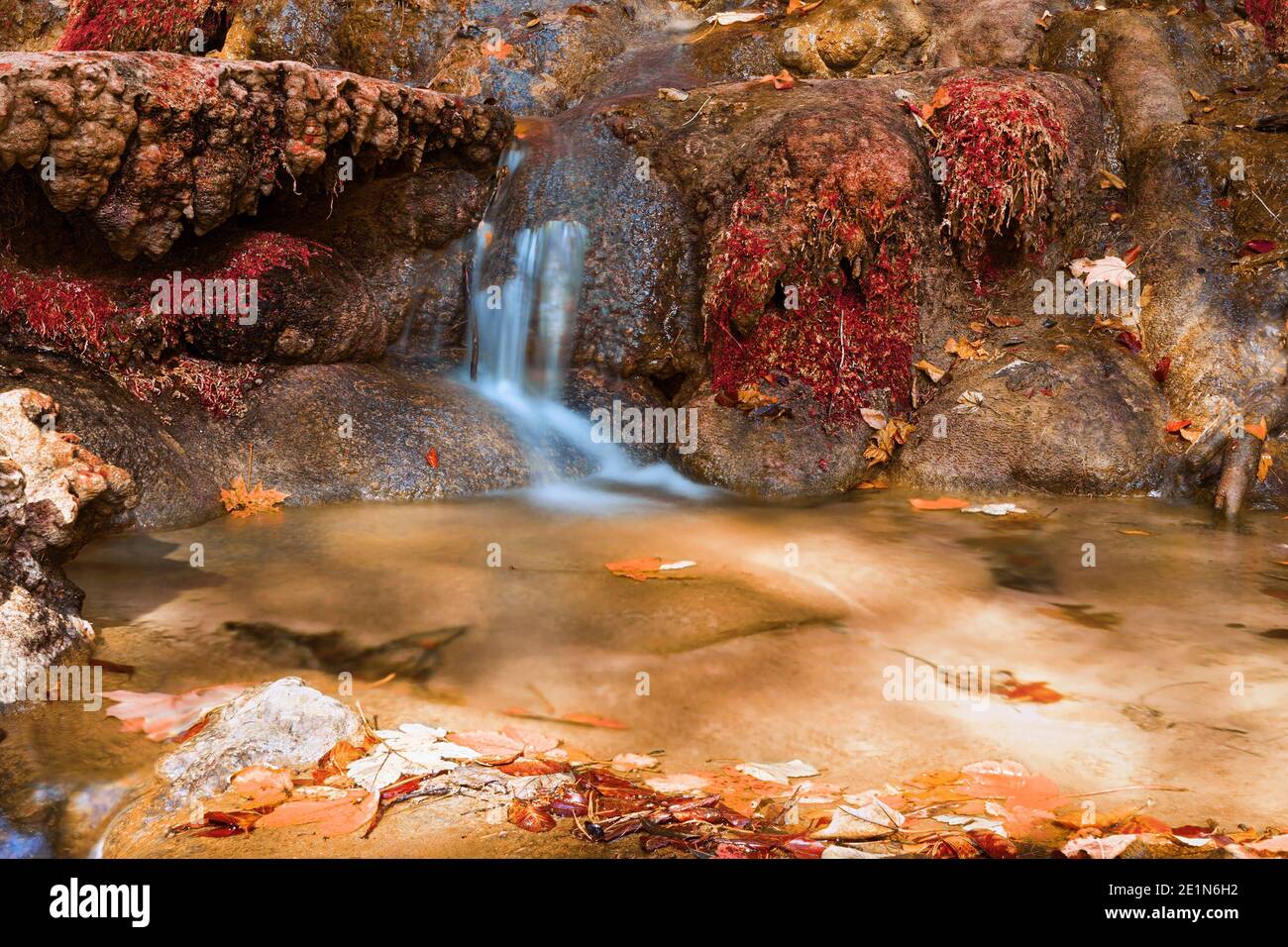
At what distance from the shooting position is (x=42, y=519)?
3576 mm

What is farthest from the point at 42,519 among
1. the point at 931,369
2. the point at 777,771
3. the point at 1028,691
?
the point at 931,369

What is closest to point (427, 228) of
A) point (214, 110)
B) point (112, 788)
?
point (214, 110)

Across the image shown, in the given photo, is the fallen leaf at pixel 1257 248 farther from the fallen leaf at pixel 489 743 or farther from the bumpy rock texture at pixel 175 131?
the fallen leaf at pixel 489 743

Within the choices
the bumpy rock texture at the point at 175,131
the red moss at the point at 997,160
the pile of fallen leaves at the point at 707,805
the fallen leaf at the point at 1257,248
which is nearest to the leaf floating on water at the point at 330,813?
the pile of fallen leaves at the point at 707,805

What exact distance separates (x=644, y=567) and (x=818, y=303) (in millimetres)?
3011

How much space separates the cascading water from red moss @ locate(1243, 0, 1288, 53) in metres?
6.32

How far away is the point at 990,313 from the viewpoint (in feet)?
24.1

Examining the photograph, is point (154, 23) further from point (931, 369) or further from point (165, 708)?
point (165, 708)

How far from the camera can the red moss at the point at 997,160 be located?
695cm

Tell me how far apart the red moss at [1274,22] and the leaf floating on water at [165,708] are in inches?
383

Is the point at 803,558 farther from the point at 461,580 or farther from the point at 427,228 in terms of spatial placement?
the point at 427,228

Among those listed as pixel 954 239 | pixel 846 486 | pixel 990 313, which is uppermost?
pixel 954 239

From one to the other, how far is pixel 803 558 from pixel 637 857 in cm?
294

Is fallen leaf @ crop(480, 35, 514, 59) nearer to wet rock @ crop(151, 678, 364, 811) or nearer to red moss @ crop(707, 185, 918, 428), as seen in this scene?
red moss @ crop(707, 185, 918, 428)
